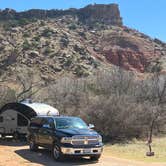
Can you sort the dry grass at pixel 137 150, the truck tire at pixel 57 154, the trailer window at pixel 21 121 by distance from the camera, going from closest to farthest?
the truck tire at pixel 57 154 < the dry grass at pixel 137 150 < the trailer window at pixel 21 121

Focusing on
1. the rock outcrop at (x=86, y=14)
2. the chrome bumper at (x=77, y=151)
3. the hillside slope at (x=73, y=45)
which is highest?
the rock outcrop at (x=86, y=14)

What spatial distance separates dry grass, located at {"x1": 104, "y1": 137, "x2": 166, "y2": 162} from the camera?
2083cm

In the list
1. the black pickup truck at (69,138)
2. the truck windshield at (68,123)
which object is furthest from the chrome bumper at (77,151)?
the truck windshield at (68,123)

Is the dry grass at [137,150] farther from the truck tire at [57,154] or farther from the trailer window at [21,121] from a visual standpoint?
the trailer window at [21,121]

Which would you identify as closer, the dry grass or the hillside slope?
the dry grass

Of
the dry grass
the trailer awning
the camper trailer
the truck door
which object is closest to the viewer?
the truck door

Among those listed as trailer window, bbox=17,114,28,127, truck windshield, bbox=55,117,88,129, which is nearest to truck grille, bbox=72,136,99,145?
truck windshield, bbox=55,117,88,129

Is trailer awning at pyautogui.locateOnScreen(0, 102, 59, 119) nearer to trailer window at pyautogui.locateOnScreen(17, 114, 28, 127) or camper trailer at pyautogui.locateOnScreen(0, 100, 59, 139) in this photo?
camper trailer at pyautogui.locateOnScreen(0, 100, 59, 139)

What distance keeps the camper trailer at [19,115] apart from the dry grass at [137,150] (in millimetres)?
4422

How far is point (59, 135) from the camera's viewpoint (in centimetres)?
1811

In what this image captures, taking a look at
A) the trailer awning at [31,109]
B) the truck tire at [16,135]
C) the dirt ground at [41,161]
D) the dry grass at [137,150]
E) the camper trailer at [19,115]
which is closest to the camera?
the dirt ground at [41,161]

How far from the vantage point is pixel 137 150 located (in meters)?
23.9

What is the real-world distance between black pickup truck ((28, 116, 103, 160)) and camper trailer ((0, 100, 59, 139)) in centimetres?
703

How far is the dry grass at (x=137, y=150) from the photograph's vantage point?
20.8m
